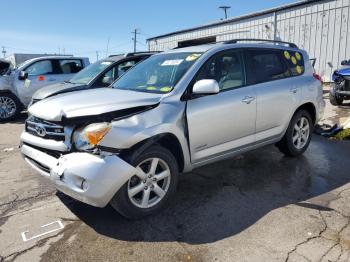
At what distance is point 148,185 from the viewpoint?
361 cm

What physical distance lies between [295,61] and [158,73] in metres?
2.33

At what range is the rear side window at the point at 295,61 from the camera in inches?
209

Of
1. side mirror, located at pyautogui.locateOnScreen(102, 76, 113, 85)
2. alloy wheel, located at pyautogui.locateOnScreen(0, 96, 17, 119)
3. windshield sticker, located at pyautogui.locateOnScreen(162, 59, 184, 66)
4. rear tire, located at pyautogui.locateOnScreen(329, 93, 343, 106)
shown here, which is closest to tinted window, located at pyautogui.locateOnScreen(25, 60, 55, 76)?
alloy wheel, located at pyautogui.locateOnScreen(0, 96, 17, 119)

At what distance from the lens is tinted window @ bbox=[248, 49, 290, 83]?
4684 millimetres

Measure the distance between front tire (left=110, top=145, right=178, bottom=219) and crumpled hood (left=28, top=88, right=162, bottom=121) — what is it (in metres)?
0.49

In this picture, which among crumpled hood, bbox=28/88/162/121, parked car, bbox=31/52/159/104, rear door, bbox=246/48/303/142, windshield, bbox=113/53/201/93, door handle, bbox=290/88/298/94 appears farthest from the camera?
parked car, bbox=31/52/159/104

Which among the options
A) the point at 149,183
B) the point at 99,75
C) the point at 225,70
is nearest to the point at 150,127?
the point at 149,183

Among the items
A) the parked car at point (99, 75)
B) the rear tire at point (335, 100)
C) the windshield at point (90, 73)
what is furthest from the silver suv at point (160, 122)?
the rear tire at point (335, 100)

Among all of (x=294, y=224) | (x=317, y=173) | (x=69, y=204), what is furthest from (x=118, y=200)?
(x=317, y=173)

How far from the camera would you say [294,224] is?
3.47 m

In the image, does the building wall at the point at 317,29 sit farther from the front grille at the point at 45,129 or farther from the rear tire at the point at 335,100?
the front grille at the point at 45,129

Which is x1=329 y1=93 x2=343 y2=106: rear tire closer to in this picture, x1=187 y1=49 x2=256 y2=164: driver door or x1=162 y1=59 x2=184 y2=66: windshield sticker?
x1=187 y1=49 x2=256 y2=164: driver door

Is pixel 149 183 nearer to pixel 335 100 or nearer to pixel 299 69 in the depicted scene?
pixel 299 69

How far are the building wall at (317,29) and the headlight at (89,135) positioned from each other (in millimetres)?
12065
